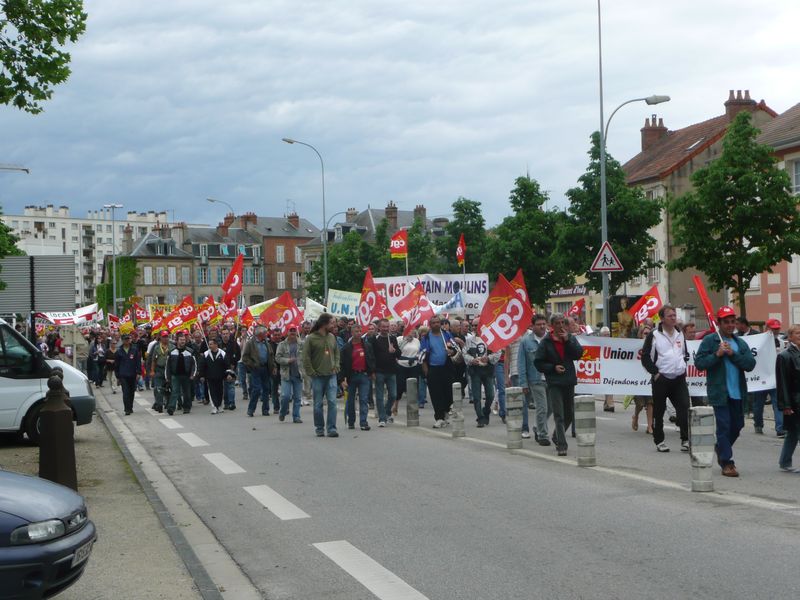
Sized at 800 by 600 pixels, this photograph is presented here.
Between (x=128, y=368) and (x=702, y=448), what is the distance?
16952 mm

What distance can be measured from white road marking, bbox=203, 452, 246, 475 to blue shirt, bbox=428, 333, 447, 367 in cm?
416

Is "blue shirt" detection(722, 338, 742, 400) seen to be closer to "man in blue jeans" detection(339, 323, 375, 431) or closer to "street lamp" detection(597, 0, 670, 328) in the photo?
"man in blue jeans" detection(339, 323, 375, 431)

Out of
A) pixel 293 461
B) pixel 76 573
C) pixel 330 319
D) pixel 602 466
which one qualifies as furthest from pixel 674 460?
pixel 76 573

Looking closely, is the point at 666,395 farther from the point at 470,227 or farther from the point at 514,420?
the point at 470,227

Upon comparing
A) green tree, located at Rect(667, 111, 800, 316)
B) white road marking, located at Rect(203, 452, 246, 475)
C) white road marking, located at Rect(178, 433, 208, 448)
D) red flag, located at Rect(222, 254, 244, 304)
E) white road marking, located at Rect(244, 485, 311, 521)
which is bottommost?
white road marking, located at Rect(178, 433, 208, 448)

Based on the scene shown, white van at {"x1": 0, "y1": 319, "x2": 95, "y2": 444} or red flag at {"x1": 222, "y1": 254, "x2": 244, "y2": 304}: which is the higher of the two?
red flag at {"x1": 222, "y1": 254, "x2": 244, "y2": 304}

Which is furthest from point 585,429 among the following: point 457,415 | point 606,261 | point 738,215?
point 738,215

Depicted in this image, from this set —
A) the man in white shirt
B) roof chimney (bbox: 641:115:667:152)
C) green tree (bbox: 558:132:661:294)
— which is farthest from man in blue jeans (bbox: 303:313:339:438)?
roof chimney (bbox: 641:115:667:152)

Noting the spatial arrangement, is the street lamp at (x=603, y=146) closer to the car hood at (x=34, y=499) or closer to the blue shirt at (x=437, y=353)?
the blue shirt at (x=437, y=353)

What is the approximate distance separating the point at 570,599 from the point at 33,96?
31.9ft

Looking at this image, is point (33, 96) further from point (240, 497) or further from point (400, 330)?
point (400, 330)

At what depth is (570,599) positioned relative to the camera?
651 cm

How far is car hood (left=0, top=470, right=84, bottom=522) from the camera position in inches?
234

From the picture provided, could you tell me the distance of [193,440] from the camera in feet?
58.3
